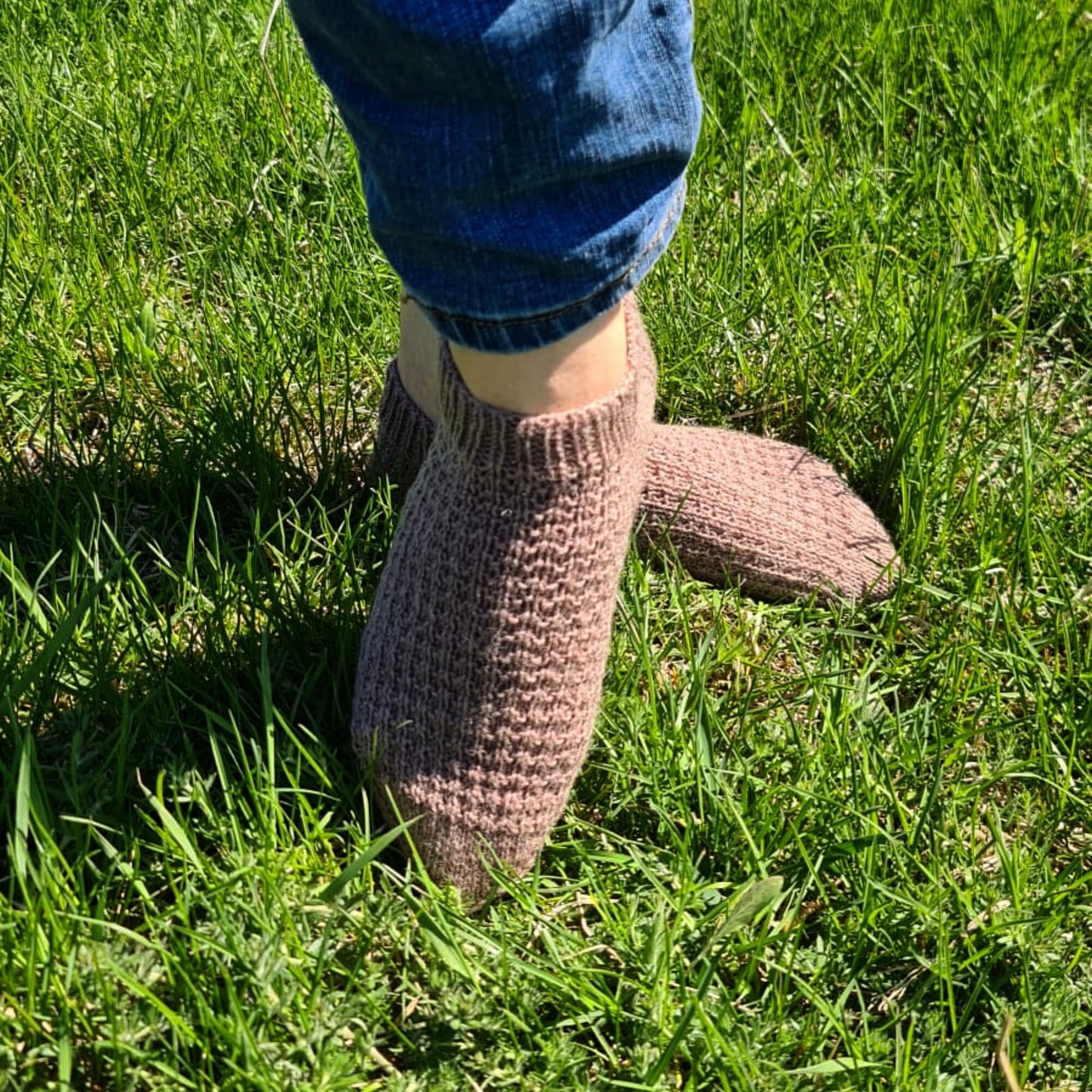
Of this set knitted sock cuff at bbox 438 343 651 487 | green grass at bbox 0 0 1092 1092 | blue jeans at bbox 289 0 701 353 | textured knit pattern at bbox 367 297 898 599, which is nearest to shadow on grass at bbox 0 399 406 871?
green grass at bbox 0 0 1092 1092

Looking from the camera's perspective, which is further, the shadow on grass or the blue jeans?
the shadow on grass

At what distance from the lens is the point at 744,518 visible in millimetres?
1542

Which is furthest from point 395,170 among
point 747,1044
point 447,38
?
point 747,1044

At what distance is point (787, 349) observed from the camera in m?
1.75

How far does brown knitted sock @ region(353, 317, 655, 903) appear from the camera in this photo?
1170 millimetres

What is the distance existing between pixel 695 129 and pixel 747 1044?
709mm

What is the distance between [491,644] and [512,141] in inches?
17.2

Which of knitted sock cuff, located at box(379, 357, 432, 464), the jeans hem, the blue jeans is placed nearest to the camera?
the blue jeans

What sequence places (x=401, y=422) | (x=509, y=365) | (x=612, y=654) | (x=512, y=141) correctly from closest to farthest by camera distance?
(x=512, y=141) < (x=509, y=365) < (x=612, y=654) < (x=401, y=422)

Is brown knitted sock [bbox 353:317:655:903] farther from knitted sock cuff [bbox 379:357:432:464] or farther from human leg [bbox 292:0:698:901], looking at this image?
knitted sock cuff [bbox 379:357:432:464]

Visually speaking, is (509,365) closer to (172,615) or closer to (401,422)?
(401,422)

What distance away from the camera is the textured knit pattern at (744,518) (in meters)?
1.50

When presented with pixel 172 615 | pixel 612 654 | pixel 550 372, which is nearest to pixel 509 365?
pixel 550 372

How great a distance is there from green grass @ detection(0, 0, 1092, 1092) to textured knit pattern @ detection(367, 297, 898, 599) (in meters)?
0.04
